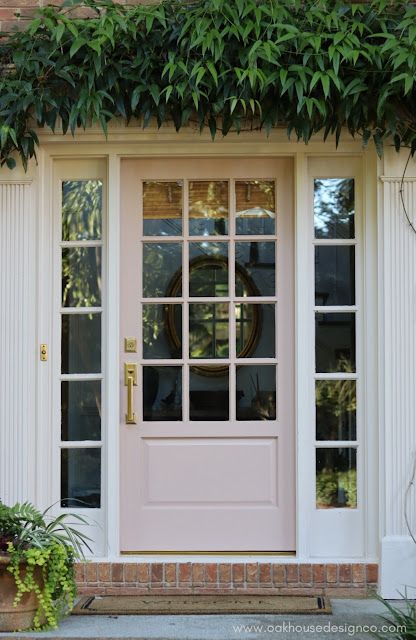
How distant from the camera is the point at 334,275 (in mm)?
4785

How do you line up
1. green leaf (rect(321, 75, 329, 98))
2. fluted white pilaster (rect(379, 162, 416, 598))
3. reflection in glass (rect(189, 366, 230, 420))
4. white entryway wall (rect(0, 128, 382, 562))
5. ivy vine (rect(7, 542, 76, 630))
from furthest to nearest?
reflection in glass (rect(189, 366, 230, 420)) → white entryway wall (rect(0, 128, 382, 562)) → fluted white pilaster (rect(379, 162, 416, 598)) → green leaf (rect(321, 75, 329, 98)) → ivy vine (rect(7, 542, 76, 630))

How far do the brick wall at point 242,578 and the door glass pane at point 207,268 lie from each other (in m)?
1.34

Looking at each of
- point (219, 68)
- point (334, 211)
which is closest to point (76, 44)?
point (219, 68)

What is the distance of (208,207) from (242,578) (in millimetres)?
1819

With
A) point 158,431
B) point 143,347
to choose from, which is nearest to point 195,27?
point 143,347

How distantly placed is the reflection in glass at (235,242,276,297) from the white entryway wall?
0.15m

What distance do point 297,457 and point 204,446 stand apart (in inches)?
18.0

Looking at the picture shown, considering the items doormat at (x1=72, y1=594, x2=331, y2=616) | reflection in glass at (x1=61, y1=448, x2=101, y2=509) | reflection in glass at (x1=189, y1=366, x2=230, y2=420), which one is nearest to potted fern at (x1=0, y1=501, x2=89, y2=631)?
doormat at (x1=72, y1=594, x2=331, y2=616)

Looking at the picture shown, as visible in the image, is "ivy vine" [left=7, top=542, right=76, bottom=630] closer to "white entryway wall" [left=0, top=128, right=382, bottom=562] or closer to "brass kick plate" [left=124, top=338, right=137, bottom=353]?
"white entryway wall" [left=0, top=128, right=382, bottom=562]

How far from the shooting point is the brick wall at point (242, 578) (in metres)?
4.61

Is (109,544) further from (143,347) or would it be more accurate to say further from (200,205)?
(200,205)

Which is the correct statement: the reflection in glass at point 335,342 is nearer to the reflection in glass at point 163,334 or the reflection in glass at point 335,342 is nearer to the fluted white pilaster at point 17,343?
the reflection in glass at point 163,334

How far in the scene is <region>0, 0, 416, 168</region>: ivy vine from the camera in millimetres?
4312

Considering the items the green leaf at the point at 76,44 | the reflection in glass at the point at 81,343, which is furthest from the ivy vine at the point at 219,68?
the reflection in glass at the point at 81,343
